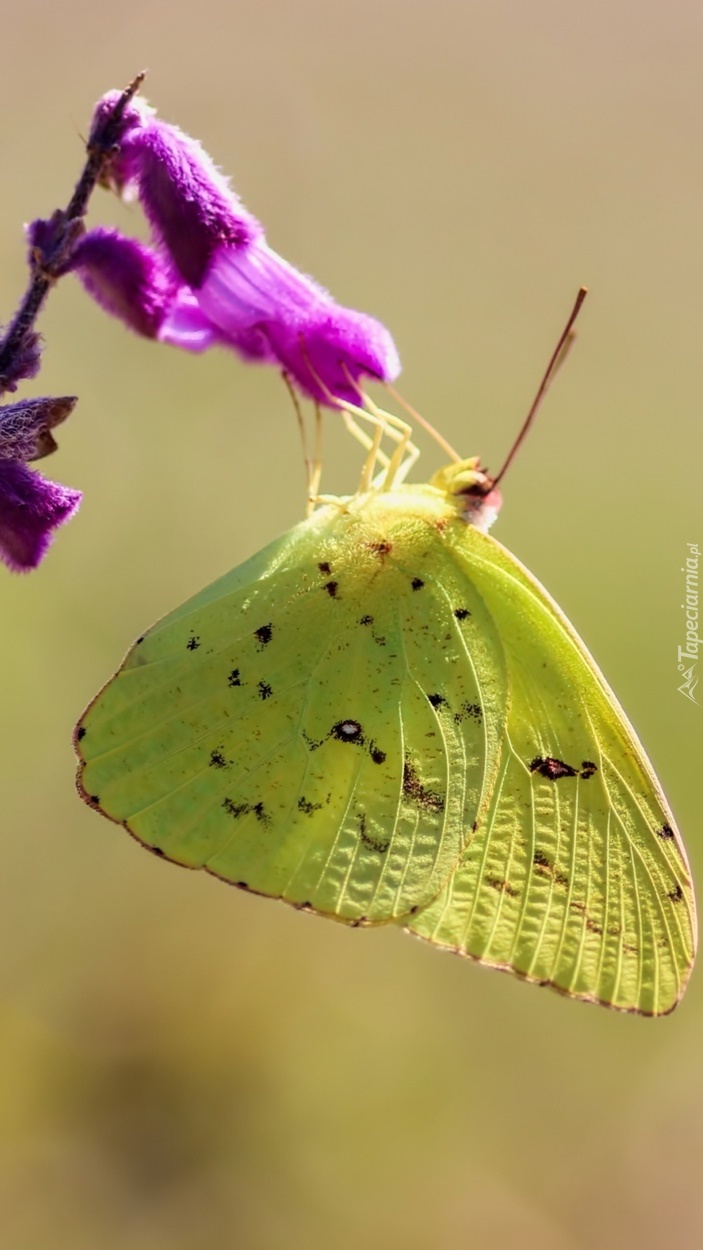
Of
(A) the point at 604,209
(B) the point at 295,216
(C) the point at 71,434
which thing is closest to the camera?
(C) the point at 71,434

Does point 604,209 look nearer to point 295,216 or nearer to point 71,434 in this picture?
point 295,216

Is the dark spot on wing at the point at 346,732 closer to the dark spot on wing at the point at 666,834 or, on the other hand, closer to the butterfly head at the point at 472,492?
the butterfly head at the point at 472,492

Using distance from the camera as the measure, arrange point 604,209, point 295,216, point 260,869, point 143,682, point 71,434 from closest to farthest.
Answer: point 143,682, point 260,869, point 71,434, point 295,216, point 604,209

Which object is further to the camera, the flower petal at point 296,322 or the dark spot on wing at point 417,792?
the dark spot on wing at point 417,792

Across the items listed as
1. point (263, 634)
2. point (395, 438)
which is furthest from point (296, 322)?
point (263, 634)

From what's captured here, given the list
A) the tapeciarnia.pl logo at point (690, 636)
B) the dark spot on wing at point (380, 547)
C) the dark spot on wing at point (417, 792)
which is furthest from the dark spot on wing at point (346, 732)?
the tapeciarnia.pl logo at point (690, 636)

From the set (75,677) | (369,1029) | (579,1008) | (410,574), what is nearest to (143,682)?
(410,574)

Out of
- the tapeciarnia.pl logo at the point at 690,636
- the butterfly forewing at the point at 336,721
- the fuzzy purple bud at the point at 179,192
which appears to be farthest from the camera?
the tapeciarnia.pl logo at the point at 690,636
